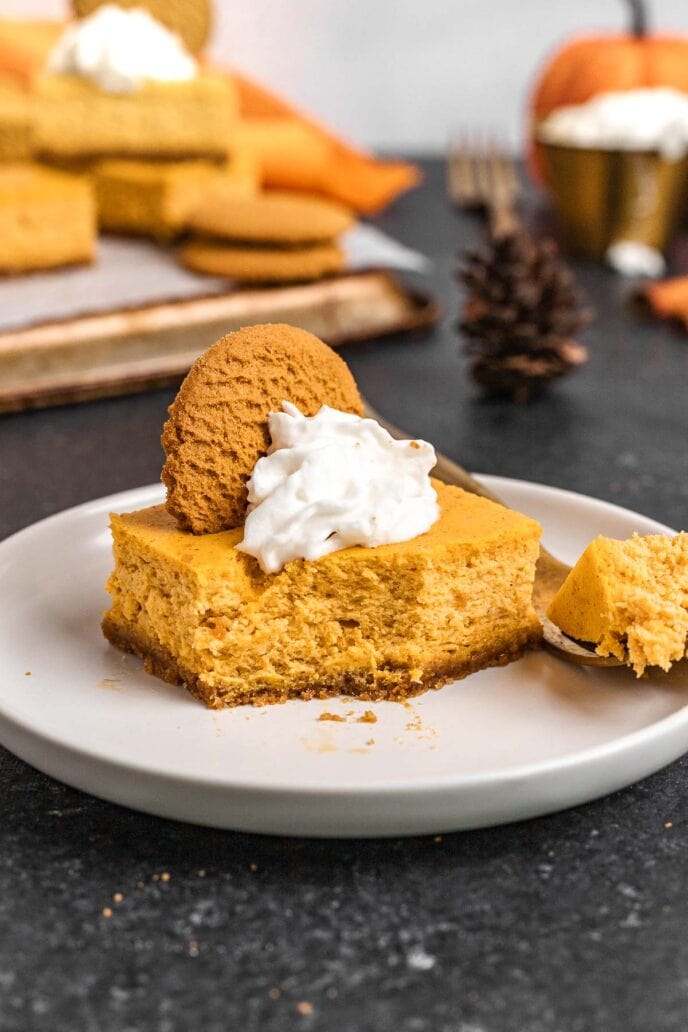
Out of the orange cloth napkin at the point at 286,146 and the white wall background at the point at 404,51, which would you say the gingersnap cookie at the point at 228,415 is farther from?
the white wall background at the point at 404,51

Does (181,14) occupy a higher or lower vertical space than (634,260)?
higher

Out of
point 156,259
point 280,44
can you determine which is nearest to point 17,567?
point 156,259

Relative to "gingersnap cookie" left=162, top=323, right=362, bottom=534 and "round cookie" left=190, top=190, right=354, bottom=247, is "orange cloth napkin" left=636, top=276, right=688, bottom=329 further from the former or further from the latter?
"gingersnap cookie" left=162, top=323, right=362, bottom=534

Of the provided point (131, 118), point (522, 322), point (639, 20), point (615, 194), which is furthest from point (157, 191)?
point (639, 20)

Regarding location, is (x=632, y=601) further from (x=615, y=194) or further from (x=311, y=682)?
(x=615, y=194)

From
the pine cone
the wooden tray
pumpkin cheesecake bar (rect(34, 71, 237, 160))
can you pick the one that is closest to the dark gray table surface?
the wooden tray

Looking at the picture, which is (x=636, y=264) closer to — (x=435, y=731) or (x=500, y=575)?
(x=500, y=575)
